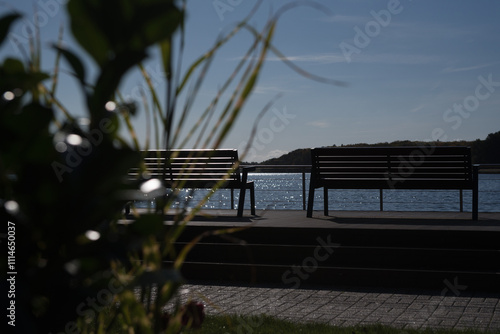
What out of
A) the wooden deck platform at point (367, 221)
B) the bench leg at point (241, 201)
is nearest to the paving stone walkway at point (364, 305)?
the wooden deck platform at point (367, 221)

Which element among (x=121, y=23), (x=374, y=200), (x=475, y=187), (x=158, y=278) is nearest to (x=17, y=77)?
(x=121, y=23)

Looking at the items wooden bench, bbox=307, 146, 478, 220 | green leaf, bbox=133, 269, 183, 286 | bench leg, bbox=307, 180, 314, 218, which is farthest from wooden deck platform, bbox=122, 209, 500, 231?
green leaf, bbox=133, 269, 183, 286

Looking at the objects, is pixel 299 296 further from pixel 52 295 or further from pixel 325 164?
pixel 52 295

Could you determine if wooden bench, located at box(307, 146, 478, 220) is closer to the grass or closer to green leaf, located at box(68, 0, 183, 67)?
the grass

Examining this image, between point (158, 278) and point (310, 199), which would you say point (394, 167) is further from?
point (158, 278)

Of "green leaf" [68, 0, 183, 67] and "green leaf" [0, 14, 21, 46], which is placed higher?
"green leaf" [0, 14, 21, 46]

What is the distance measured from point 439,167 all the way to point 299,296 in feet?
11.6
